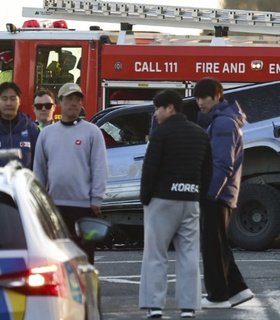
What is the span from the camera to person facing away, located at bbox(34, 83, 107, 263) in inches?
375

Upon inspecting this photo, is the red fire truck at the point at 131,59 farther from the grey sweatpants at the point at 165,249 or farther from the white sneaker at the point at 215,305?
the grey sweatpants at the point at 165,249

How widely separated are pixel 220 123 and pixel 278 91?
18.5 feet

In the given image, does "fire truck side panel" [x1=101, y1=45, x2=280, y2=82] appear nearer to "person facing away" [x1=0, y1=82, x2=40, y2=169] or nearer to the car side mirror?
"person facing away" [x1=0, y1=82, x2=40, y2=169]

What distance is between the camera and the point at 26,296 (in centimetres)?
504

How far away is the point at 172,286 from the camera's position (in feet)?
39.3

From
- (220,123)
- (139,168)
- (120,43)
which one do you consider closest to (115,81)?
(120,43)

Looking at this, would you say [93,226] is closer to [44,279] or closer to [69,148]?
[44,279]

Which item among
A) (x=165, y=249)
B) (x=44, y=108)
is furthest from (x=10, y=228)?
(x=44, y=108)

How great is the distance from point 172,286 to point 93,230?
5816 mm

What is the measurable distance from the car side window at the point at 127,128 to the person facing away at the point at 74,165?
21.2 feet

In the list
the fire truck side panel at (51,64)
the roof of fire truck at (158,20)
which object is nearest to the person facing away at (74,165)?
the fire truck side panel at (51,64)

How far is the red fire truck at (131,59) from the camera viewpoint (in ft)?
61.7

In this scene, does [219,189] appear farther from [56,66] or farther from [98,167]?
[56,66]

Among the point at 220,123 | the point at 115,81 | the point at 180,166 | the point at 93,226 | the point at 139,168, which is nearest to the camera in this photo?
the point at 93,226
